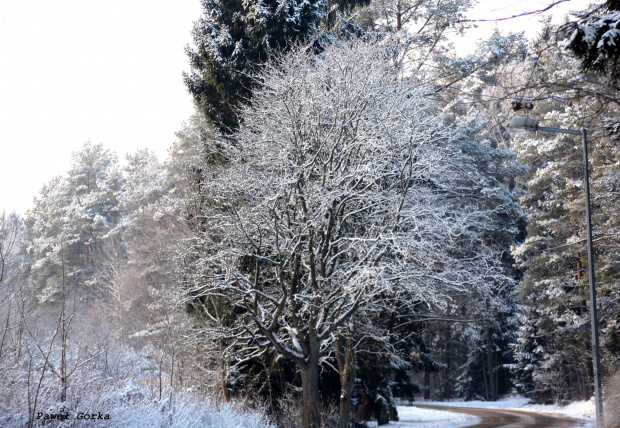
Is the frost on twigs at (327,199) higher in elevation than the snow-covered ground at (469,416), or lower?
higher

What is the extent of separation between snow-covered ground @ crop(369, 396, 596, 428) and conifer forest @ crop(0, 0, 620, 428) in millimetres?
1111

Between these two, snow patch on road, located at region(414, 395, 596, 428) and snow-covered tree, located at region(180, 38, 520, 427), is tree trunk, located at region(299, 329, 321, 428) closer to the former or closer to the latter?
snow-covered tree, located at region(180, 38, 520, 427)

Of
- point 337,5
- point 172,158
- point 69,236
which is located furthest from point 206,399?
point 69,236

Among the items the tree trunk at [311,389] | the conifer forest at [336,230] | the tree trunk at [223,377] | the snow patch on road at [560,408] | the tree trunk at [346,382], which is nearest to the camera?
the conifer forest at [336,230]

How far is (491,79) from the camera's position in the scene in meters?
22.5

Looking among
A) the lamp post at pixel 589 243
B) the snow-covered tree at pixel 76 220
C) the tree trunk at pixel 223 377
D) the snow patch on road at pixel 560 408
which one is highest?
the snow-covered tree at pixel 76 220

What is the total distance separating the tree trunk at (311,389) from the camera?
1223 cm

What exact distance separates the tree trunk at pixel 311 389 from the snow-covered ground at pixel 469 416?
7409 millimetres

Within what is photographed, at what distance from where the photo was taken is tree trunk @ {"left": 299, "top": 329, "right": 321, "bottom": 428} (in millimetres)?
12227

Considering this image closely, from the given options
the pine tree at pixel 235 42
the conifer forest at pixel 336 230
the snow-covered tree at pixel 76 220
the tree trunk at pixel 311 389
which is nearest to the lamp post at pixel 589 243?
the conifer forest at pixel 336 230

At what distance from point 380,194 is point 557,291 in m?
16.7

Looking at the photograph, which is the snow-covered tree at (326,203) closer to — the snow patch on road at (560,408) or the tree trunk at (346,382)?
the tree trunk at (346,382)

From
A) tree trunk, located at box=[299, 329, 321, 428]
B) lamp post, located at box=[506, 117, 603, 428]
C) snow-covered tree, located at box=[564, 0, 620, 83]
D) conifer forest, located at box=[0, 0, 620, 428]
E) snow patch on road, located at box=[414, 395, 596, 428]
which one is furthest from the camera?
snow patch on road, located at box=[414, 395, 596, 428]

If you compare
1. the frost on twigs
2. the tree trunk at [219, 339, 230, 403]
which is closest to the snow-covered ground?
the tree trunk at [219, 339, 230, 403]
